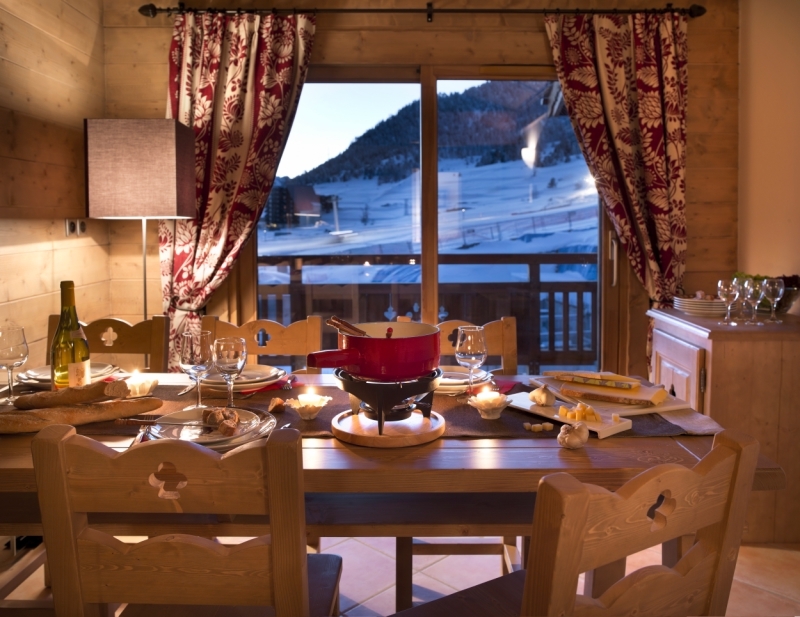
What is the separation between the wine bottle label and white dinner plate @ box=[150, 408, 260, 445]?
16.5 inches

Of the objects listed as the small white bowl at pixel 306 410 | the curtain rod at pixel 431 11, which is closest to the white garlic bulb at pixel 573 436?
the small white bowl at pixel 306 410

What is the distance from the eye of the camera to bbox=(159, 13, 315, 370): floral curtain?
11.7 ft

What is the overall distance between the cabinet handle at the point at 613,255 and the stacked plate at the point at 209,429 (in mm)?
2599

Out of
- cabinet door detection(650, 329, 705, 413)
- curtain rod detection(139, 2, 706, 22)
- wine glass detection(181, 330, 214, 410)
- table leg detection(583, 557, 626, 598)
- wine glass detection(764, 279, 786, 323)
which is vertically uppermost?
curtain rod detection(139, 2, 706, 22)

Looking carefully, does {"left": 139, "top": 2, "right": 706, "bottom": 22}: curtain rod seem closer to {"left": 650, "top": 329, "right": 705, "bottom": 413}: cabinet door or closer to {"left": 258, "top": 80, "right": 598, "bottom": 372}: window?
{"left": 258, "top": 80, "right": 598, "bottom": 372}: window

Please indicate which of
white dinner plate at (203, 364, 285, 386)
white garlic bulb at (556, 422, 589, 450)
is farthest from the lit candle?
white dinner plate at (203, 364, 285, 386)

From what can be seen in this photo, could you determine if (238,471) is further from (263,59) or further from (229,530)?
(263,59)

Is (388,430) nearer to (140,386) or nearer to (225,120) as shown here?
(140,386)

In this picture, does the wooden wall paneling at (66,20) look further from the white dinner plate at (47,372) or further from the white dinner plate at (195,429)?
the white dinner plate at (195,429)

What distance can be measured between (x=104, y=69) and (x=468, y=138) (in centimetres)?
189

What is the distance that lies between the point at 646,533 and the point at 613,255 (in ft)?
10.1

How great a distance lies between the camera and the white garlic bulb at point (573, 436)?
4.96 feet

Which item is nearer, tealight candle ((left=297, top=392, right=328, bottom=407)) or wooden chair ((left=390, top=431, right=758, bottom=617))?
wooden chair ((left=390, top=431, right=758, bottom=617))

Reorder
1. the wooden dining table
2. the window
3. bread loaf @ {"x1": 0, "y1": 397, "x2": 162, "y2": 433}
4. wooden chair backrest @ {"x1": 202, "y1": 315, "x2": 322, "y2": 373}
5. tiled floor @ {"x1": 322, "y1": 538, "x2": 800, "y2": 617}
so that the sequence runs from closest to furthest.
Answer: the wooden dining table → bread loaf @ {"x1": 0, "y1": 397, "x2": 162, "y2": 433} → tiled floor @ {"x1": 322, "y1": 538, "x2": 800, "y2": 617} → wooden chair backrest @ {"x1": 202, "y1": 315, "x2": 322, "y2": 373} → the window
